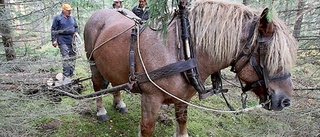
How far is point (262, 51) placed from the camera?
210 centimetres

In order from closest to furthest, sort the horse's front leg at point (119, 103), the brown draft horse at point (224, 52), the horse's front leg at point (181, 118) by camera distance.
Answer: the brown draft horse at point (224, 52)
the horse's front leg at point (181, 118)
the horse's front leg at point (119, 103)

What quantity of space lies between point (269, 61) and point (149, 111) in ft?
3.88

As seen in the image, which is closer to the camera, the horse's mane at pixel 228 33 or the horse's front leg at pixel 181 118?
the horse's mane at pixel 228 33

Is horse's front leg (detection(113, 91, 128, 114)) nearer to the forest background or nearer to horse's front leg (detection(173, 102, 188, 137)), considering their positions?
the forest background

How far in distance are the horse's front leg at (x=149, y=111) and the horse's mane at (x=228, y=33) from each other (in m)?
0.66

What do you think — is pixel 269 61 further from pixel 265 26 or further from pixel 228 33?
pixel 228 33

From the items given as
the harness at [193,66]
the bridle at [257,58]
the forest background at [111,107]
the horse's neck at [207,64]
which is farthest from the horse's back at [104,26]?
the bridle at [257,58]

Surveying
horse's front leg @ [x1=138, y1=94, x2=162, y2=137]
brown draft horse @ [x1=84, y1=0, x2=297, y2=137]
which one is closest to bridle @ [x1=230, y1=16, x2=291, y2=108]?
brown draft horse @ [x1=84, y1=0, x2=297, y2=137]

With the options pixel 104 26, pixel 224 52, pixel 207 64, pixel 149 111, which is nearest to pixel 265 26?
pixel 224 52

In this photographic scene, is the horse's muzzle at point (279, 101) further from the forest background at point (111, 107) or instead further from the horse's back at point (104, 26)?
the horse's back at point (104, 26)

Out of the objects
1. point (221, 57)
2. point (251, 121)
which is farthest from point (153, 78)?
point (251, 121)

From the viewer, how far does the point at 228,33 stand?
2172 millimetres

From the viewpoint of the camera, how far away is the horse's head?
2.03 metres

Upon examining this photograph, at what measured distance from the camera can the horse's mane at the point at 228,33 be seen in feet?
6.70
